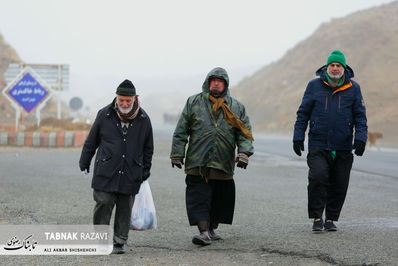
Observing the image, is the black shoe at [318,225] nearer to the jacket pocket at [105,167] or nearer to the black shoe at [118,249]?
the black shoe at [118,249]

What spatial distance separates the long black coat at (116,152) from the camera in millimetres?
6816

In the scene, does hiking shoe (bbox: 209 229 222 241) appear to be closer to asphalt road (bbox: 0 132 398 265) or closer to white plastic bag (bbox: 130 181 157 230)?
asphalt road (bbox: 0 132 398 265)

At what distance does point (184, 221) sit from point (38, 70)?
25179 mm

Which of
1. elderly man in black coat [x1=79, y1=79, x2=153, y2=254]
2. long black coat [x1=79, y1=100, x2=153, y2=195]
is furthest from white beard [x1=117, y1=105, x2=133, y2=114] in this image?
long black coat [x1=79, y1=100, x2=153, y2=195]

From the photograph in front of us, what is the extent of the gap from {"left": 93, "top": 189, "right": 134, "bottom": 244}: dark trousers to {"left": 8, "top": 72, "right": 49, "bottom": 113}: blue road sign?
18.9m

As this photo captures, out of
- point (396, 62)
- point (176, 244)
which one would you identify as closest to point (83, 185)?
point (176, 244)

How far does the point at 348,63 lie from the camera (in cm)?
6256

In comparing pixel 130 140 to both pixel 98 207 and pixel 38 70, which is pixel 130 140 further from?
pixel 38 70

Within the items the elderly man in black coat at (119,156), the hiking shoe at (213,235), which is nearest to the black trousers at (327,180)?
the hiking shoe at (213,235)

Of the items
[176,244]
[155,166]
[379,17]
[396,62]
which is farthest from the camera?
[379,17]

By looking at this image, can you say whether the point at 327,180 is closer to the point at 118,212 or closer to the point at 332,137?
the point at 332,137

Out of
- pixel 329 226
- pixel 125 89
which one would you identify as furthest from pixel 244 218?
pixel 125 89

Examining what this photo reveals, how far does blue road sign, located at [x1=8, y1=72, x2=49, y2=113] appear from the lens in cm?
2520

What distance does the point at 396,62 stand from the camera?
192 ft
